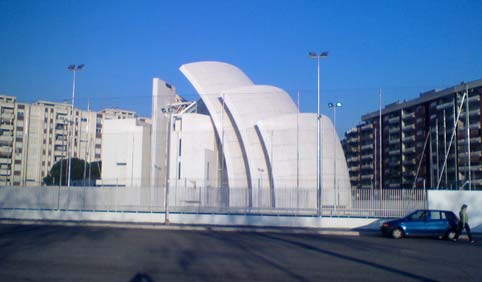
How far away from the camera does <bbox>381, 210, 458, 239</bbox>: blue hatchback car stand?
71.5ft

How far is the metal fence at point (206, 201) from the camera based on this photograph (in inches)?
1112

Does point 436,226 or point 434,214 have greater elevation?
point 434,214

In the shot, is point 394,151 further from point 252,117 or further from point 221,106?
point 221,106

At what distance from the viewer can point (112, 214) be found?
107 feet

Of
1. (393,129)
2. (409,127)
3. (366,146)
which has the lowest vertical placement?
(366,146)

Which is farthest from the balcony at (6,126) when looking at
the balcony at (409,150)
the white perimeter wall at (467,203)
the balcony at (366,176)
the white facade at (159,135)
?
the balcony at (366,176)

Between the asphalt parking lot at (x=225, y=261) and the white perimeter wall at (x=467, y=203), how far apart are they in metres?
9.95

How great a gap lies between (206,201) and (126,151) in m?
19.3

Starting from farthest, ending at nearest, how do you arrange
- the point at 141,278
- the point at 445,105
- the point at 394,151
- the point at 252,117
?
the point at 394,151 → the point at 445,105 → the point at 252,117 → the point at 141,278

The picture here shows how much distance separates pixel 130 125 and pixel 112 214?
19822 millimetres

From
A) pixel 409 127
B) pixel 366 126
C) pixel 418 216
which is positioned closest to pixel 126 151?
pixel 418 216

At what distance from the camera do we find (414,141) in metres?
65.6

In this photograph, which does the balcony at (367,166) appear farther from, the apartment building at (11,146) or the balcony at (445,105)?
the apartment building at (11,146)

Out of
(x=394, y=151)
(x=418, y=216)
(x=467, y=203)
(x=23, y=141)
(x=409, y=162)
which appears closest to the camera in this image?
(x=418, y=216)
